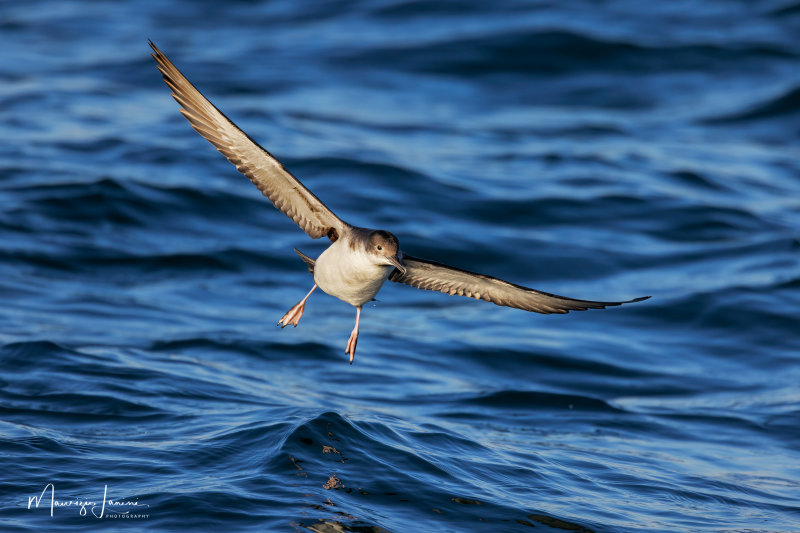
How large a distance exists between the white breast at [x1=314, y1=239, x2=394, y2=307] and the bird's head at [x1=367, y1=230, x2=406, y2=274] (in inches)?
2.6

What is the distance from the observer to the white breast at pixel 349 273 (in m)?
5.81

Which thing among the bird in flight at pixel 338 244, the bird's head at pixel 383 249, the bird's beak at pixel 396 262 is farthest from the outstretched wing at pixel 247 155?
the bird's beak at pixel 396 262

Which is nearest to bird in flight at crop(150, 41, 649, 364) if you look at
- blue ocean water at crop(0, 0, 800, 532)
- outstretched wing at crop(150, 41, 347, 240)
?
outstretched wing at crop(150, 41, 347, 240)

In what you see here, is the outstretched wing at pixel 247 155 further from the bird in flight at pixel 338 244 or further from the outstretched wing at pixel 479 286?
the outstretched wing at pixel 479 286

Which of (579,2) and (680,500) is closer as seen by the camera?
(680,500)

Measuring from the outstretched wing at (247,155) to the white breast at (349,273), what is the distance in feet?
0.90

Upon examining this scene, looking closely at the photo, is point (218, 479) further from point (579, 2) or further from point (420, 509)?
point (579, 2)

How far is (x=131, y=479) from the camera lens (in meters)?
6.21

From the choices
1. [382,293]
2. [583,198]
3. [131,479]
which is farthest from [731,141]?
[131,479]

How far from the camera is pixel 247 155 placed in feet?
19.6

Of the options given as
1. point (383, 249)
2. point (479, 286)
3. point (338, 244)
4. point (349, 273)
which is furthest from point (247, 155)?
point (479, 286)

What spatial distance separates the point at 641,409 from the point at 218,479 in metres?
4.61

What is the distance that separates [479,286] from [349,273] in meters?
1.09

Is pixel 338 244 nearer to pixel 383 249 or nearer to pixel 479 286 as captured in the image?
pixel 383 249
